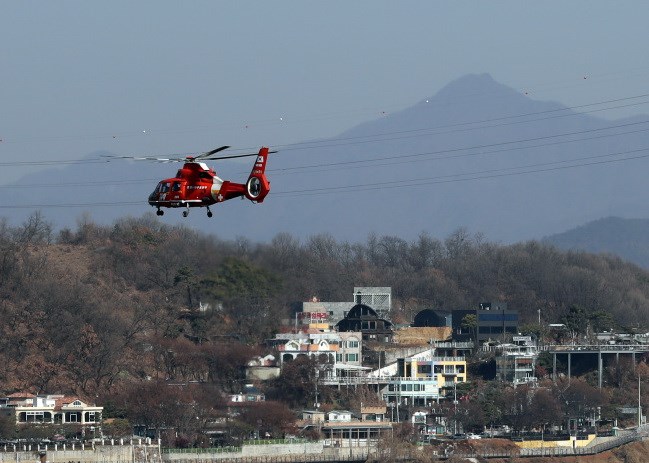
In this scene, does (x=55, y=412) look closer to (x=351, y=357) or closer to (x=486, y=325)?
(x=351, y=357)

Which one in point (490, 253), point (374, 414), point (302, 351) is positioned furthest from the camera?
point (490, 253)

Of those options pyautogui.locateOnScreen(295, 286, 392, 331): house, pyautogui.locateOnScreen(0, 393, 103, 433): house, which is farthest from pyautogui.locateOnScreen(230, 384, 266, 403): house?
pyautogui.locateOnScreen(295, 286, 392, 331): house

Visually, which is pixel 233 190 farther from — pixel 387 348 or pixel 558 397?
pixel 387 348

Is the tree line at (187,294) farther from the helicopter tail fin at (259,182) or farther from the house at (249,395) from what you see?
the helicopter tail fin at (259,182)

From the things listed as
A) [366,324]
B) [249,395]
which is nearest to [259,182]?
[249,395]

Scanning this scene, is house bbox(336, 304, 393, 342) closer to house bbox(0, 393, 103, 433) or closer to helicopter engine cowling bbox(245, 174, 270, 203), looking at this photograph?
house bbox(0, 393, 103, 433)

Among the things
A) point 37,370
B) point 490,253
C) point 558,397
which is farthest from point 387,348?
point 490,253
